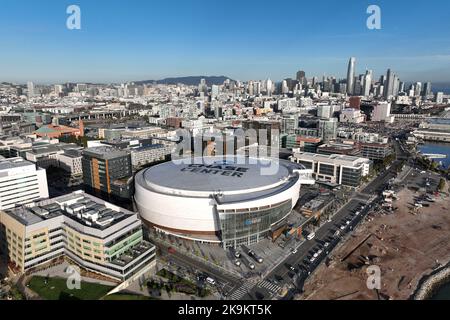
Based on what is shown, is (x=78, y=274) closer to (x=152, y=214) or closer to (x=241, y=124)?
(x=152, y=214)

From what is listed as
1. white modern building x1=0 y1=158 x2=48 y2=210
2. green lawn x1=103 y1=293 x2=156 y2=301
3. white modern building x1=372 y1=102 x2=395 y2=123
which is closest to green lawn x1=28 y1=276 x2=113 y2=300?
green lawn x1=103 y1=293 x2=156 y2=301

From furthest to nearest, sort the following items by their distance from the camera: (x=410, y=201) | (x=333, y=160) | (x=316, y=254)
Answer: (x=333, y=160), (x=410, y=201), (x=316, y=254)

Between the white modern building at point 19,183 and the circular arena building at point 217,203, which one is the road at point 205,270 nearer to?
the circular arena building at point 217,203

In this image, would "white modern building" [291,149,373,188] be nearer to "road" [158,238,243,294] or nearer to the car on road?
"road" [158,238,243,294]

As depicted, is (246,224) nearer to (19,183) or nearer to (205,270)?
(205,270)
